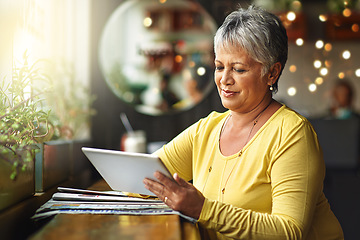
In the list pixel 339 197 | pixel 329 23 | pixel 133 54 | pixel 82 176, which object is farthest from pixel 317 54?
pixel 82 176

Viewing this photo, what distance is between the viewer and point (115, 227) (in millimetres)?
A: 973

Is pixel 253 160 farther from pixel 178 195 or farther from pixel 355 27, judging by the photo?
pixel 355 27

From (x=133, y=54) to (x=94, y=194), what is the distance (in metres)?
1.77

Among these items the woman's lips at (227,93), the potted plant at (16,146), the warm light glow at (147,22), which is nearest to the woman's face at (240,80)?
the woman's lips at (227,93)

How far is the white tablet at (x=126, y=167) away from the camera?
106cm

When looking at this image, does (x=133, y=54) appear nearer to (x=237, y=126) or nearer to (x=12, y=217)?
(x=237, y=126)

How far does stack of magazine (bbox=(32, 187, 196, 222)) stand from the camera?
3.73ft

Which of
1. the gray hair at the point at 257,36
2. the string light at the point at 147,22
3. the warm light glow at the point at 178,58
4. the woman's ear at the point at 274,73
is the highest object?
the string light at the point at 147,22

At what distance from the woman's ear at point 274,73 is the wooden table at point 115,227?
59cm

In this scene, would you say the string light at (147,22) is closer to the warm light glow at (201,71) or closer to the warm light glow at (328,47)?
the warm light glow at (201,71)

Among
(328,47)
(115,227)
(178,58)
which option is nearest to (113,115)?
(178,58)

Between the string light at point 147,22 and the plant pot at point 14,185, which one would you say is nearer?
the plant pot at point 14,185

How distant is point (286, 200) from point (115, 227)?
490mm

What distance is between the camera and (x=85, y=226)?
0.98m
